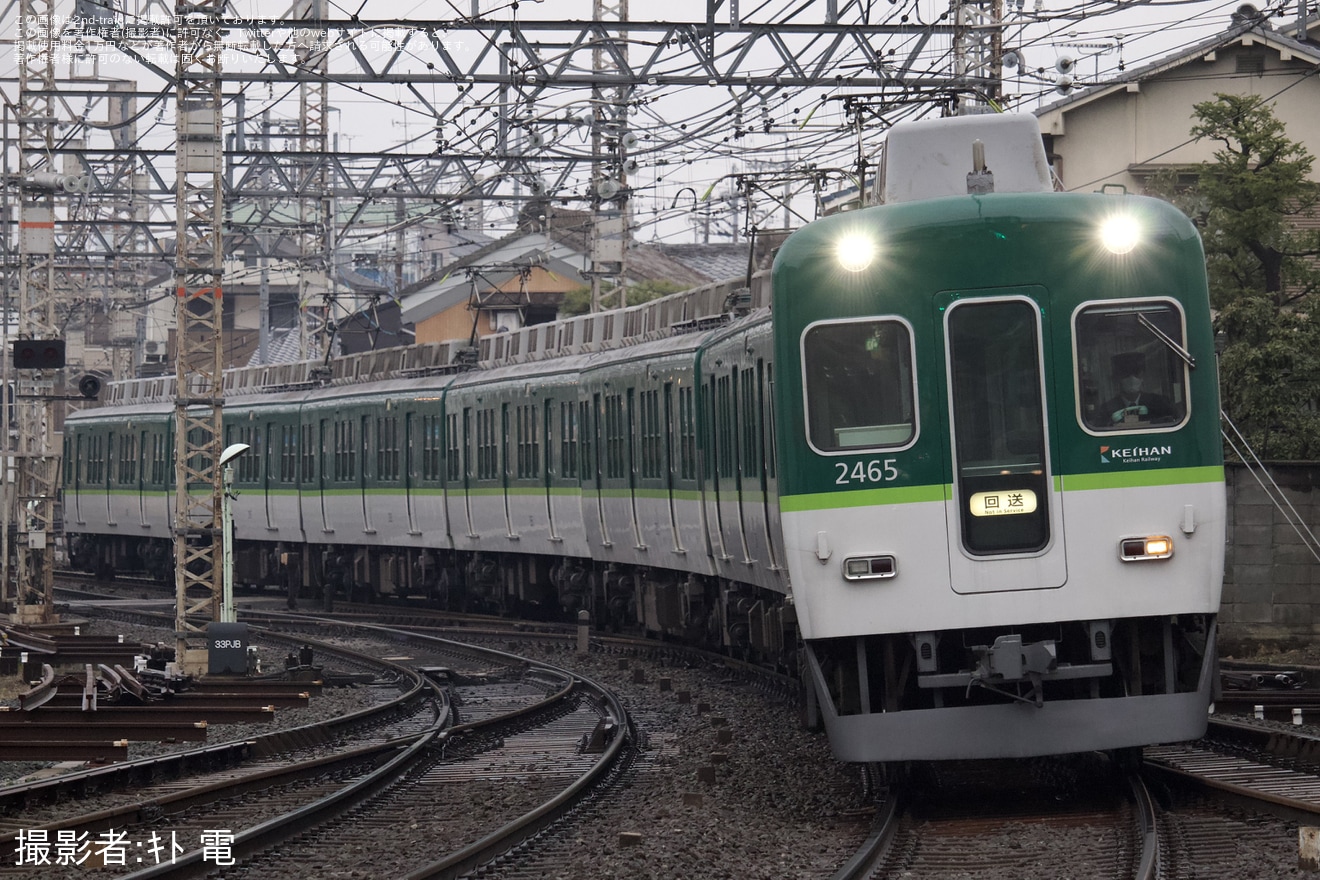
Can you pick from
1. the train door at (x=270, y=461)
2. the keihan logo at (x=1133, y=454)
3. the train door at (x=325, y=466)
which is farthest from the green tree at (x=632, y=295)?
the keihan logo at (x=1133, y=454)

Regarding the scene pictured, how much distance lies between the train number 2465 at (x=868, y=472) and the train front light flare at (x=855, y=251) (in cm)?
88

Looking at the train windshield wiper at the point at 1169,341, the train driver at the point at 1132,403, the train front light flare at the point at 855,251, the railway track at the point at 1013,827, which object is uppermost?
the train front light flare at the point at 855,251

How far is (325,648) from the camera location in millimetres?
21453

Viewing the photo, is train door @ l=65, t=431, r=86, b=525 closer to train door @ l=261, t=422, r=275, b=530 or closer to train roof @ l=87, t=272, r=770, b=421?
train roof @ l=87, t=272, r=770, b=421

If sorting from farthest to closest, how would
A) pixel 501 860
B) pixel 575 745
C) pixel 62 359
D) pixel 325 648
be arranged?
pixel 62 359
pixel 325 648
pixel 575 745
pixel 501 860

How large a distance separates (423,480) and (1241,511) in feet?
39.9

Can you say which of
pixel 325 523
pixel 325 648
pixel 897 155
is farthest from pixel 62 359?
pixel 897 155

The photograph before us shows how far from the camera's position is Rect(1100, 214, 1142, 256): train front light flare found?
9195mm

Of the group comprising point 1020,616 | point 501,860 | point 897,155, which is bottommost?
point 501,860

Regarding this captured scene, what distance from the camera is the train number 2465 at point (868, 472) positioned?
9.12 m

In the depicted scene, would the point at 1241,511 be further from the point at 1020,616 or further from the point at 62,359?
the point at 62,359

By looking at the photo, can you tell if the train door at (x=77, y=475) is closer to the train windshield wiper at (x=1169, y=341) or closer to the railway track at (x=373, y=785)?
the railway track at (x=373, y=785)

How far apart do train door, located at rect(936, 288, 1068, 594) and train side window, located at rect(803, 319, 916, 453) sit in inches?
8.4

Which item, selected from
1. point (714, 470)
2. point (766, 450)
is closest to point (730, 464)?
point (714, 470)
